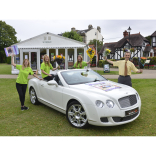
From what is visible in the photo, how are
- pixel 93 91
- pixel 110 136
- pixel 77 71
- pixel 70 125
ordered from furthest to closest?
pixel 77 71 → pixel 70 125 → pixel 93 91 → pixel 110 136

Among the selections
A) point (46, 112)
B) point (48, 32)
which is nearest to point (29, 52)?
point (48, 32)

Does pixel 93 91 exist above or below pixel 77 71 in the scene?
below

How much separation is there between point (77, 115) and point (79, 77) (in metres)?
1.33

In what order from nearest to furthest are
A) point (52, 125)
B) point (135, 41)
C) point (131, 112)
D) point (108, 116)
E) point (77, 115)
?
point (108, 116), point (131, 112), point (77, 115), point (52, 125), point (135, 41)

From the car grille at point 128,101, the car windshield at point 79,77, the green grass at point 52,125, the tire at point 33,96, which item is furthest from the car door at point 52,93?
the car grille at point 128,101

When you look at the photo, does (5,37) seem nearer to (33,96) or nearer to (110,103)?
(33,96)

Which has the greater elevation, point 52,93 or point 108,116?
point 52,93

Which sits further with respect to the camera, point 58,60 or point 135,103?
point 58,60

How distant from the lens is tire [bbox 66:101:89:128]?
3.94 m

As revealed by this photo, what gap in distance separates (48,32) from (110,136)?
18.1m

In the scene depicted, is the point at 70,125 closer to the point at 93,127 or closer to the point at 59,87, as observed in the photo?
the point at 93,127

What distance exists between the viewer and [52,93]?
4977 millimetres

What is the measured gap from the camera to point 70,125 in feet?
14.3

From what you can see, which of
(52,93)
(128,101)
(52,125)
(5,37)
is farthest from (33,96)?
(5,37)
